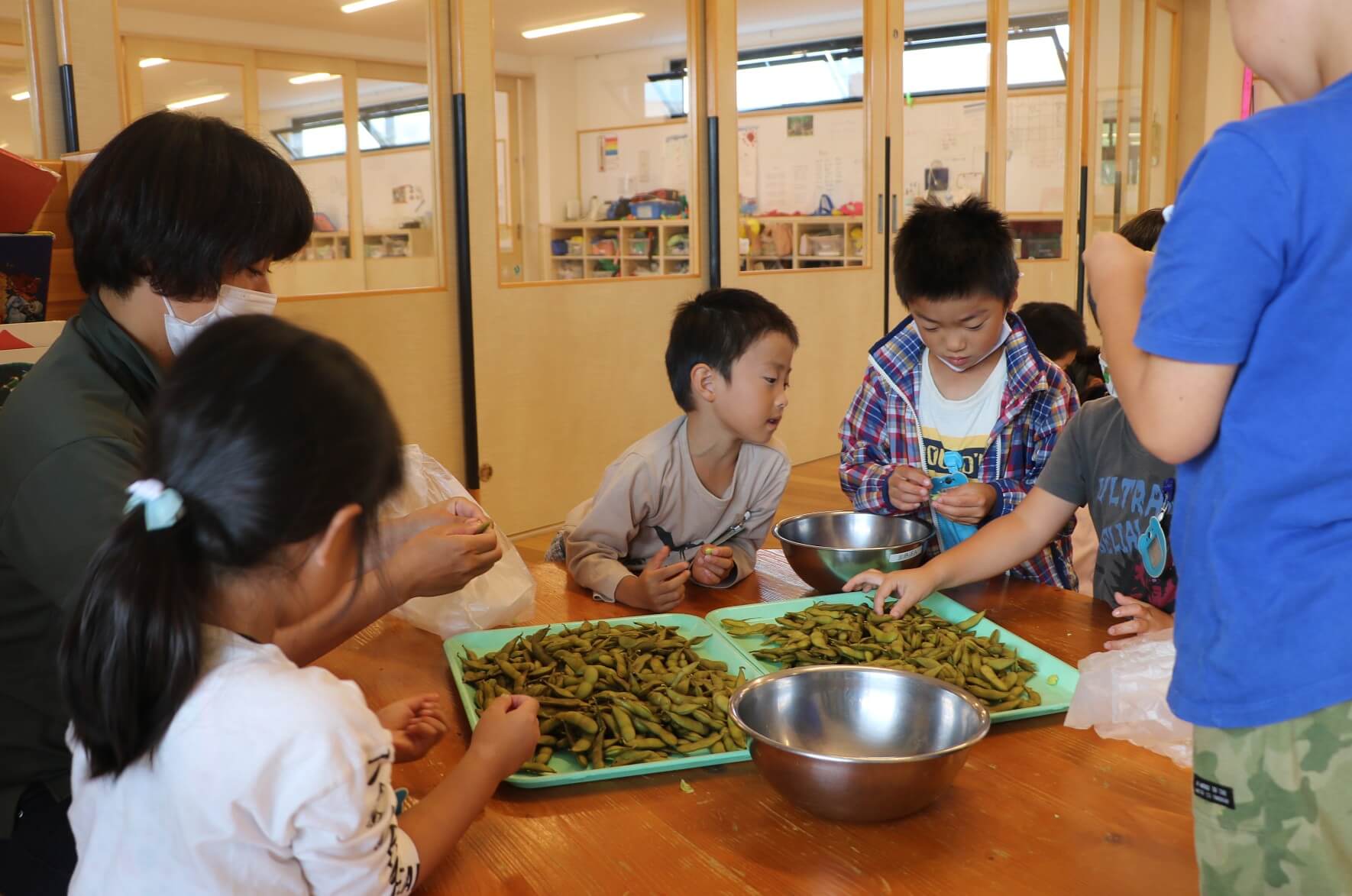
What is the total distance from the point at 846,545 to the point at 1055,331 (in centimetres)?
198

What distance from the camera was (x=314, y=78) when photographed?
3648 millimetres

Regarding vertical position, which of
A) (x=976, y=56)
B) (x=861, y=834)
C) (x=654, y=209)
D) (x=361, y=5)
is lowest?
(x=861, y=834)

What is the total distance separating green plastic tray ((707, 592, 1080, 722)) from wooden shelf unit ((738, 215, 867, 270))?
12.0 ft

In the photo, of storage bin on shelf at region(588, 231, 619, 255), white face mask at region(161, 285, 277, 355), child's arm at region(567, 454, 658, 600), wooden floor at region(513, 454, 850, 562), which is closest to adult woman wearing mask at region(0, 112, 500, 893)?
white face mask at region(161, 285, 277, 355)

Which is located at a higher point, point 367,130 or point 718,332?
point 367,130

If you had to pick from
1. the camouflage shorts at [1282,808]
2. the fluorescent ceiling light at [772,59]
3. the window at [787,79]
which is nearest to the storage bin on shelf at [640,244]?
the window at [787,79]

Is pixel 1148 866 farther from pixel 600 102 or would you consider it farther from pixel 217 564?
pixel 600 102

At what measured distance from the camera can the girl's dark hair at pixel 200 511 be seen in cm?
82

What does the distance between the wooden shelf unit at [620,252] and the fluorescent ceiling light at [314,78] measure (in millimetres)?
941

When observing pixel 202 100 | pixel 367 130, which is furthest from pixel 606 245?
pixel 202 100

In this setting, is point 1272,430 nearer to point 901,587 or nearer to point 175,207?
point 901,587

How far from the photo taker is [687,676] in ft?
4.41

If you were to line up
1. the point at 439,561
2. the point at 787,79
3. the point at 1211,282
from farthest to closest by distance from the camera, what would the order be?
the point at 787,79 < the point at 439,561 < the point at 1211,282

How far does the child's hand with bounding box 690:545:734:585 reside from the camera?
5.91 ft
